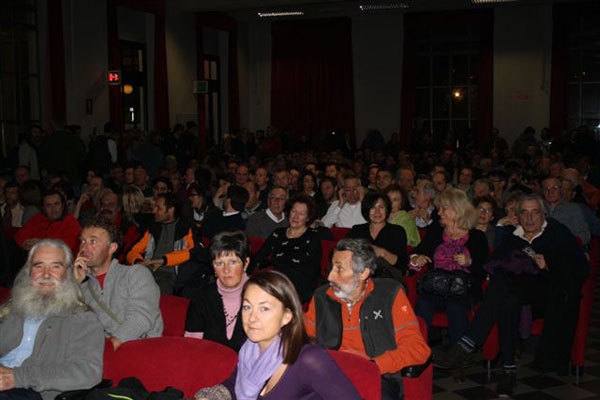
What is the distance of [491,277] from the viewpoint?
5238 millimetres

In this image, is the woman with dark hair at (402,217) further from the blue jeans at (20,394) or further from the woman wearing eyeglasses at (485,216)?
the blue jeans at (20,394)

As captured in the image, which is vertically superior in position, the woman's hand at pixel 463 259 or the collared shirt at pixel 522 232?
the collared shirt at pixel 522 232

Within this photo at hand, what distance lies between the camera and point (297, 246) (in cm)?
570

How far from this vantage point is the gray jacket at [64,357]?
318 centimetres

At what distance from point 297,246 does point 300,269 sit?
28cm

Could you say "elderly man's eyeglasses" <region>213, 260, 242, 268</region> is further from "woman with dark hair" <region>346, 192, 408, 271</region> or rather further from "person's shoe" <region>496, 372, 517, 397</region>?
"person's shoe" <region>496, 372, 517, 397</region>

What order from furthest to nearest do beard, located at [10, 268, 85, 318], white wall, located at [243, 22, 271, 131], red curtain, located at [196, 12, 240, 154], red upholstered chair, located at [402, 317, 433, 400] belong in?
white wall, located at [243, 22, 271, 131] → red curtain, located at [196, 12, 240, 154] → red upholstered chair, located at [402, 317, 433, 400] → beard, located at [10, 268, 85, 318]

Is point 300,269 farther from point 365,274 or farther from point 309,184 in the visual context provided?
point 309,184

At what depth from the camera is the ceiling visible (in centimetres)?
1756

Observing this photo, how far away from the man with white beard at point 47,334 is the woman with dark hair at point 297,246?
214 cm

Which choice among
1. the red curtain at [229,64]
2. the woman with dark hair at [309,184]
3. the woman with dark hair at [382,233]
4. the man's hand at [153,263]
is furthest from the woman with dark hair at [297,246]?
the red curtain at [229,64]

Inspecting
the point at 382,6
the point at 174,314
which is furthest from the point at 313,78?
the point at 174,314

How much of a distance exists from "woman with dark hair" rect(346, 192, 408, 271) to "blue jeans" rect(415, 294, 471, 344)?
34 cm

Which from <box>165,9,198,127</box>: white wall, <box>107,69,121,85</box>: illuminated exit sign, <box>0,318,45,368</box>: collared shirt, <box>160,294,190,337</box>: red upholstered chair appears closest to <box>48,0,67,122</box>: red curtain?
<box>107,69,121,85</box>: illuminated exit sign
